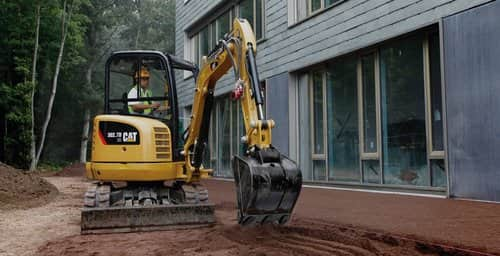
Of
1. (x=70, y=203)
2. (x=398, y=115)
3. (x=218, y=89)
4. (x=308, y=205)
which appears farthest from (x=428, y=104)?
(x=218, y=89)

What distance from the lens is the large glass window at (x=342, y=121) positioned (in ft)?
31.2

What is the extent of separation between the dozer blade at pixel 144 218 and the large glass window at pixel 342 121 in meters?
4.27

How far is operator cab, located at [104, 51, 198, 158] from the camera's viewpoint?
6734 mm

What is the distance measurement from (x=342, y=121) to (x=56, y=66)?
16.1 m

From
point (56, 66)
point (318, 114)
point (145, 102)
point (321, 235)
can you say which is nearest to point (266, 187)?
point (321, 235)

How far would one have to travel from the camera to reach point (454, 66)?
23.4 ft

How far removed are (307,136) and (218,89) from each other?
17.3ft

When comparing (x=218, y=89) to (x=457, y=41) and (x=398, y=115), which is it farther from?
(x=457, y=41)

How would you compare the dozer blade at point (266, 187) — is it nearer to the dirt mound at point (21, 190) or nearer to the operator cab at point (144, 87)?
the operator cab at point (144, 87)

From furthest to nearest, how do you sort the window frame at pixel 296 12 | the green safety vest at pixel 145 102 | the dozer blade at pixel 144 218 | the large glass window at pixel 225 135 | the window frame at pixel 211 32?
→ the large glass window at pixel 225 135 < the window frame at pixel 211 32 < the window frame at pixel 296 12 < the green safety vest at pixel 145 102 < the dozer blade at pixel 144 218

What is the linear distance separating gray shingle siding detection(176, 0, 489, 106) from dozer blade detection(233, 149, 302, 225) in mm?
4213

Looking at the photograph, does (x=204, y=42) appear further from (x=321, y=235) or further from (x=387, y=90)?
(x=321, y=235)

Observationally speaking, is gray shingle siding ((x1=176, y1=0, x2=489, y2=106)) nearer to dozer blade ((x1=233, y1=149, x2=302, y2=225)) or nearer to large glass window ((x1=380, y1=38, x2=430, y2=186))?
large glass window ((x1=380, y1=38, x2=430, y2=186))

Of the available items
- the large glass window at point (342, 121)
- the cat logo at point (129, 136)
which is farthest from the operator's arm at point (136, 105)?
the large glass window at point (342, 121)
